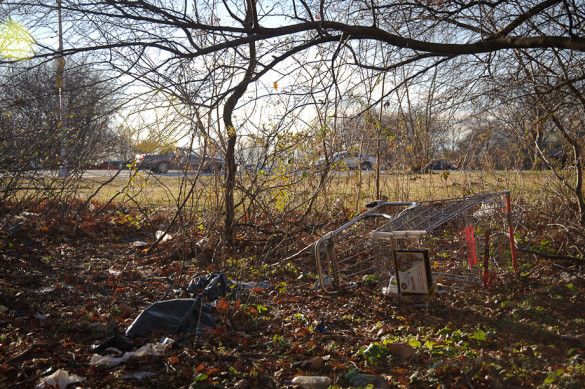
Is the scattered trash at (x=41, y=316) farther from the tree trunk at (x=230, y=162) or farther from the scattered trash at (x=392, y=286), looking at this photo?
the scattered trash at (x=392, y=286)

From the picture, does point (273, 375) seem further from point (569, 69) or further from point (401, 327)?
point (569, 69)

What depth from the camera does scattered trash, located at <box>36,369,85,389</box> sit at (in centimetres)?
346

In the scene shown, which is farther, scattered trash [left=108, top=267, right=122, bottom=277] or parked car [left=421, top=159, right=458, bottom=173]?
parked car [left=421, top=159, right=458, bottom=173]

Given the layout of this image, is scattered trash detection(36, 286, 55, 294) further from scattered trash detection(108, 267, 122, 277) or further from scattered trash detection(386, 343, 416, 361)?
scattered trash detection(386, 343, 416, 361)

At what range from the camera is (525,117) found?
8.37 meters

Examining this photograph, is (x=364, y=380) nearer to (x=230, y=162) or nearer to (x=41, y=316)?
(x=41, y=316)

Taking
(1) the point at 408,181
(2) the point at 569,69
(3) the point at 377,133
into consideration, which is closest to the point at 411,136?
(1) the point at 408,181

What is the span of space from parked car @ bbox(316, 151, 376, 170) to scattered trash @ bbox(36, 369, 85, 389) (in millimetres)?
4233

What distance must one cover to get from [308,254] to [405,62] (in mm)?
2505

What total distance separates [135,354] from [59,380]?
574mm

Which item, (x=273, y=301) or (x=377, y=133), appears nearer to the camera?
(x=273, y=301)

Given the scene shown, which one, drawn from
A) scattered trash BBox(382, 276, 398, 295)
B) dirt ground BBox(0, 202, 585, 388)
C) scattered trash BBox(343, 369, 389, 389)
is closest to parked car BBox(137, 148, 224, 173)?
dirt ground BBox(0, 202, 585, 388)

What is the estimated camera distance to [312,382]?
11.9 feet

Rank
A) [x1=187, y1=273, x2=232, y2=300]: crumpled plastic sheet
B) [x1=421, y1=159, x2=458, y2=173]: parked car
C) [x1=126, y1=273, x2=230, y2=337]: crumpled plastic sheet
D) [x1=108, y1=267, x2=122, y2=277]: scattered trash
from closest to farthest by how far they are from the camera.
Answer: [x1=126, y1=273, x2=230, y2=337]: crumpled plastic sheet → [x1=187, y1=273, x2=232, y2=300]: crumpled plastic sheet → [x1=108, y1=267, x2=122, y2=277]: scattered trash → [x1=421, y1=159, x2=458, y2=173]: parked car
